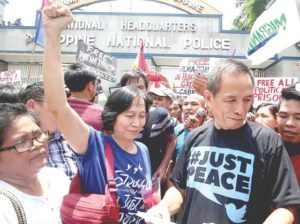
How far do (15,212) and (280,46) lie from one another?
2.86 meters

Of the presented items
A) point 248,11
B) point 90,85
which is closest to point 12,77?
point 90,85

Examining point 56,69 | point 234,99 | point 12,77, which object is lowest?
point 234,99

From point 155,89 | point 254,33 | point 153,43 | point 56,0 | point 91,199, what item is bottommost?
point 91,199

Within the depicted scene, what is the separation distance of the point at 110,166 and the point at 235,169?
624mm

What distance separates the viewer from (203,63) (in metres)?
7.22

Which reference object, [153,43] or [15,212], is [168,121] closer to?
[15,212]

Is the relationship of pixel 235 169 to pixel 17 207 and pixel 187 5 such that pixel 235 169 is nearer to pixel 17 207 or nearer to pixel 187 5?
pixel 17 207

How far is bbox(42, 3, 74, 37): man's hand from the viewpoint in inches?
65.1

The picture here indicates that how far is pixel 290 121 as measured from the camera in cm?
210

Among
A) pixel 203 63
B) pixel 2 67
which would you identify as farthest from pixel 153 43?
pixel 203 63

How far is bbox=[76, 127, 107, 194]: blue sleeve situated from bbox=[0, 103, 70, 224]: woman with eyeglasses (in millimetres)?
298

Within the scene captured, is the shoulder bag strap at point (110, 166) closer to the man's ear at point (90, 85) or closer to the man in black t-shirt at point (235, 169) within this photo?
the man in black t-shirt at point (235, 169)

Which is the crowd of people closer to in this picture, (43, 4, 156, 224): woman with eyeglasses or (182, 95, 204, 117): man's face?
(43, 4, 156, 224): woman with eyeglasses

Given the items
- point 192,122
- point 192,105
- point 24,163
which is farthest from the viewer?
point 192,105
